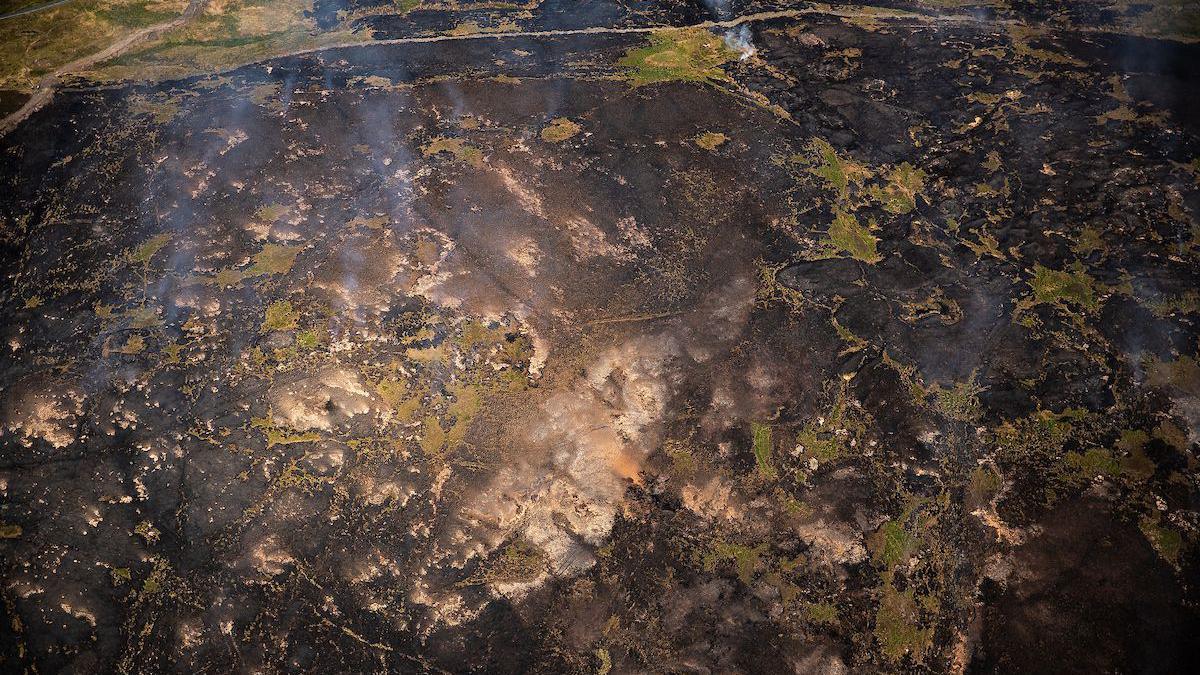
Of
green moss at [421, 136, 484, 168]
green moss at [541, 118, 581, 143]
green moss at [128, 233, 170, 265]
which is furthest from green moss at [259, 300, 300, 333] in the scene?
green moss at [541, 118, 581, 143]

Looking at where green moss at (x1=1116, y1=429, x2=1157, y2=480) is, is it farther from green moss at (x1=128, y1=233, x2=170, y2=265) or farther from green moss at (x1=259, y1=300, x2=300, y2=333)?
green moss at (x1=128, y1=233, x2=170, y2=265)

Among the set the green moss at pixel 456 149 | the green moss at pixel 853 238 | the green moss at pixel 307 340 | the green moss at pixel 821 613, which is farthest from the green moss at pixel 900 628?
the green moss at pixel 456 149

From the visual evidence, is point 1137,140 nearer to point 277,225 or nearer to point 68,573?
point 277,225

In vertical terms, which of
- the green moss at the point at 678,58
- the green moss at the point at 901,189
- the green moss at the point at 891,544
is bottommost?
the green moss at the point at 891,544

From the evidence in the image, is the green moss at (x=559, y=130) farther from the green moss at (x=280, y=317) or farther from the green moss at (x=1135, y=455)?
the green moss at (x=1135, y=455)

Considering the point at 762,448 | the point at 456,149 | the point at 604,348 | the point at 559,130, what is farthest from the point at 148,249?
the point at 762,448

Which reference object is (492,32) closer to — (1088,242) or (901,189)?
(901,189)
